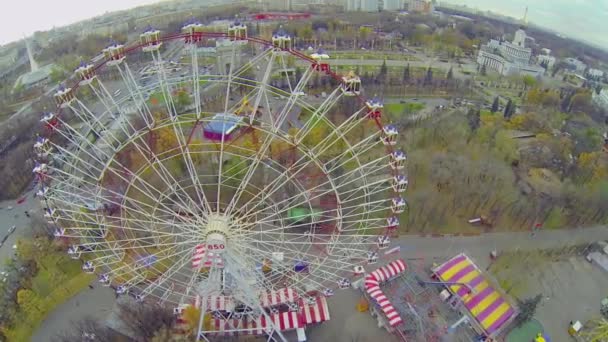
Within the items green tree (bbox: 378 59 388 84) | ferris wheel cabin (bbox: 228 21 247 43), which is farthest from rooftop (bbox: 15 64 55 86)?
ferris wheel cabin (bbox: 228 21 247 43)

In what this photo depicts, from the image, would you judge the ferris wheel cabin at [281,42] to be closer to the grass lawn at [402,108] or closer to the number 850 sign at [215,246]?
the number 850 sign at [215,246]

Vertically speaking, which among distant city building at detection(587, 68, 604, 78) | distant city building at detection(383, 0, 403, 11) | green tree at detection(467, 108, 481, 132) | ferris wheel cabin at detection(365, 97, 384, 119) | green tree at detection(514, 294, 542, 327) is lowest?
green tree at detection(514, 294, 542, 327)

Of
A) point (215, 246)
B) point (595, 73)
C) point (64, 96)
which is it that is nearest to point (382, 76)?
point (595, 73)

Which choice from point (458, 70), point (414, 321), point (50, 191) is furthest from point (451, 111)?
point (50, 191)

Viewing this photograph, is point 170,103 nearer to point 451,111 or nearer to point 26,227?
point 26,227

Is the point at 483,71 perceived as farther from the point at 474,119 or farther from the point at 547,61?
the point at 474,119

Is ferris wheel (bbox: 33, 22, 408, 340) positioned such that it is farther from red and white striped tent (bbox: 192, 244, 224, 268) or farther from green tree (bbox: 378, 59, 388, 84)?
green tree (bbox: 378, 59, 388, 84)

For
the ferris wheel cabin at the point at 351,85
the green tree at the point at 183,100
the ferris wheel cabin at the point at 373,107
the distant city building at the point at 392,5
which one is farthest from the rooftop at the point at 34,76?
the distant city building at the point at 392,5
